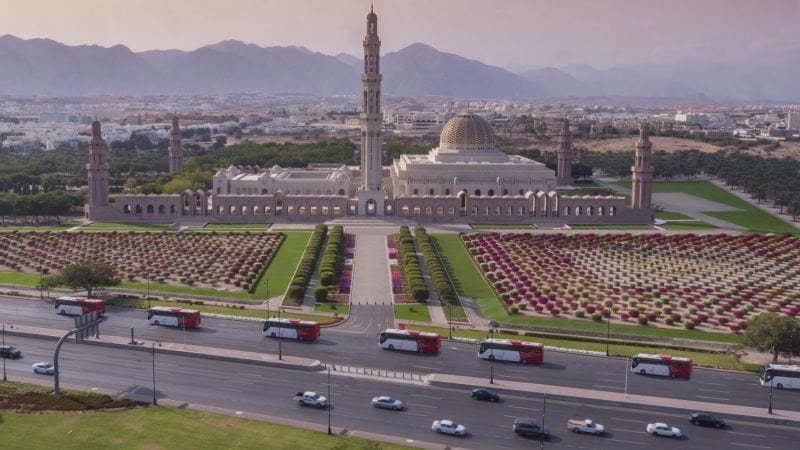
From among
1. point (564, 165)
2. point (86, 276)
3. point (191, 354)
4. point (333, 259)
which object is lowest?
point (191, 354)

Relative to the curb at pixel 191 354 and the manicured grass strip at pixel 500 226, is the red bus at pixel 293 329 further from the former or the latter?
the manicured grass strip at pixel 500 226

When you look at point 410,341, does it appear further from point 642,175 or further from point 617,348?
point 642,175

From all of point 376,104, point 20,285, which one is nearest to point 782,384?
point 20,285

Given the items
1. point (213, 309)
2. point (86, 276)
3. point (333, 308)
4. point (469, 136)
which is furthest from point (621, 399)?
point (469, 136)

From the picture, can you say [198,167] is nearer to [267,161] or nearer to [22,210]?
[267,161]

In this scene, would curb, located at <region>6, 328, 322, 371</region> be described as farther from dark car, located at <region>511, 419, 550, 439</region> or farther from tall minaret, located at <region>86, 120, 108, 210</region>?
tall minaret, located at <region>86, 120, 108, 210</region>

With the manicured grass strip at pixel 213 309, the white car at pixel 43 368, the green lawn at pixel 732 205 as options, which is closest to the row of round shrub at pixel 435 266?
the manicured grass strip at pixel 213 309
